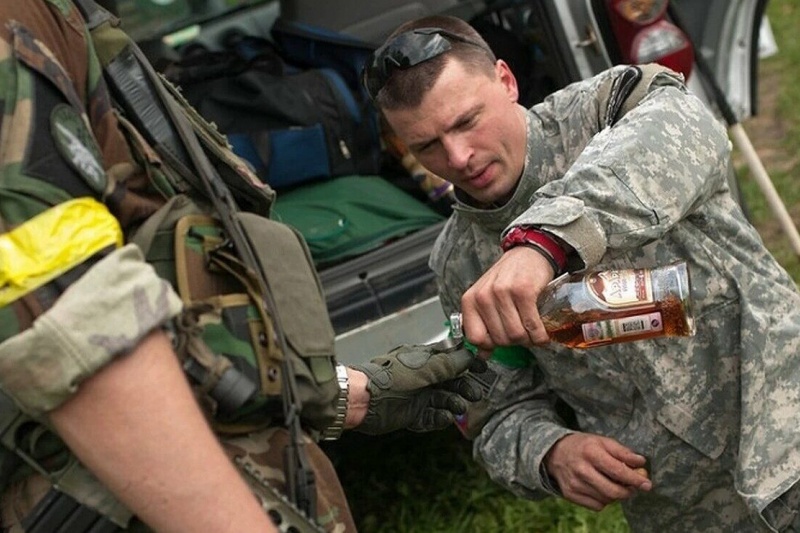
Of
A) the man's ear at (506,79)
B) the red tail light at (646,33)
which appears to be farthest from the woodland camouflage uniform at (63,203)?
the red tail light at (646,33)

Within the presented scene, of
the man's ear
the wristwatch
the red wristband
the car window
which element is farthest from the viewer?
the car window

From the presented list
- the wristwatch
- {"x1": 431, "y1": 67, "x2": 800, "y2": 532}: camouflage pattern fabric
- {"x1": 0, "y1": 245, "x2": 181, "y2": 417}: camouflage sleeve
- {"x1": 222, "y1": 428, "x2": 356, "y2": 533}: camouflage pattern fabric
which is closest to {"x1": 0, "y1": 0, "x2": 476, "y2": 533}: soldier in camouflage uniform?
{"x1": 0, "y1": 245, "x2": 181, "y2": 417}: camouflage sleeve

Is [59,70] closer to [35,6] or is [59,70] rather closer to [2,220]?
[35,6]

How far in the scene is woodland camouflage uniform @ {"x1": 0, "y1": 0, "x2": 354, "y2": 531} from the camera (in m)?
1.31

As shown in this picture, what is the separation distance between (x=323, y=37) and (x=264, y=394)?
292 cm

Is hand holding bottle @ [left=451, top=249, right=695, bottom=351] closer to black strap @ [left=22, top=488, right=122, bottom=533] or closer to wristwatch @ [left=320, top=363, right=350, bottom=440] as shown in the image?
wristwatch @ [left=320, top=363, right=350, bottom=440]

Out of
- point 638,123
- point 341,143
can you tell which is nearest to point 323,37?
point 341,143

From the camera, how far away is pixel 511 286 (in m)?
1.70

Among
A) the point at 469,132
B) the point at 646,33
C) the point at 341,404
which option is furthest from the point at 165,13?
the point at 341,404

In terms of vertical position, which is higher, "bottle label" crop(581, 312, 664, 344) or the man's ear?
the man's ear

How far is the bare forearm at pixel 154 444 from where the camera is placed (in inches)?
52.3

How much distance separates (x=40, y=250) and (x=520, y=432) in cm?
121

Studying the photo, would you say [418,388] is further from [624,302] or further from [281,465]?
[281,465]

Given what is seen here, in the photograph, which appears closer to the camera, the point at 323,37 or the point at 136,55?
the point at 136,55
